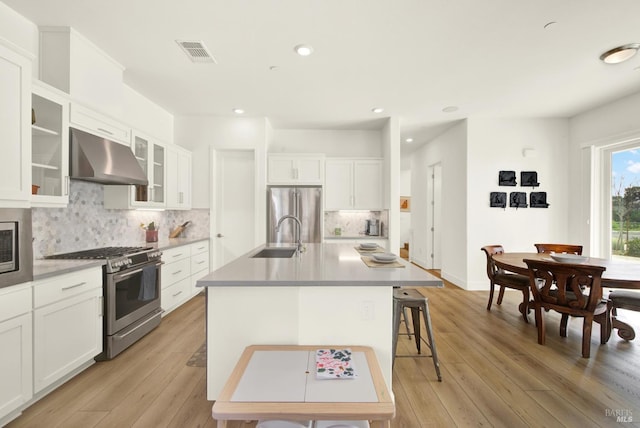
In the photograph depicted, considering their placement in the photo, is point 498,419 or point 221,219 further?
point 221,219

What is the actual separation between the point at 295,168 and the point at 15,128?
3589 millimetres

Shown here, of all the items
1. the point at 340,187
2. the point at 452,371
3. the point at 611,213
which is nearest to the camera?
the point at 452,371

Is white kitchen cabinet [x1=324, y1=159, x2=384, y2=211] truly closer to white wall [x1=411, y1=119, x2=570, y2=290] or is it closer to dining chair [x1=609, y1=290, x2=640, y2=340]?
white wall [x1=411, y1=119, x2=570, y2=290]

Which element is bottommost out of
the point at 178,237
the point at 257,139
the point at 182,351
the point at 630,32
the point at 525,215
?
the point at 182,351

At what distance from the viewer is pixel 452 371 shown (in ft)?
7.95

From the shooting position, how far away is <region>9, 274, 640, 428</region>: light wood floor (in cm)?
186

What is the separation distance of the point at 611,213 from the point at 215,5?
18.9 feet

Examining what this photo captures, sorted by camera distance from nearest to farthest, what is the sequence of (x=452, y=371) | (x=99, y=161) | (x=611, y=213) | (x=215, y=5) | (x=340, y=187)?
(x=215, y=5), (x=452, y=371), (x=99, y=161), (x=611, y=213), (x=340, y=187)

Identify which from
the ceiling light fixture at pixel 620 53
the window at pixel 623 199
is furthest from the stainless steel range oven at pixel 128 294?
the window at pixel 623 199

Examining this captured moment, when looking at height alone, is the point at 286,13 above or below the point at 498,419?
above

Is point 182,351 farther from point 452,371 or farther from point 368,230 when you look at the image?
point 368,230

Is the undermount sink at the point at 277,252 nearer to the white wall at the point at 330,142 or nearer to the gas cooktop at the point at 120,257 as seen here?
the gas cooktop at the point at 120,257

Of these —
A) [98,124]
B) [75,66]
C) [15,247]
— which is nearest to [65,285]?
[15,247]

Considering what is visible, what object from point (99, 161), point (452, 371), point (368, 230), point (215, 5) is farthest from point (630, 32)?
point (99, 161)
